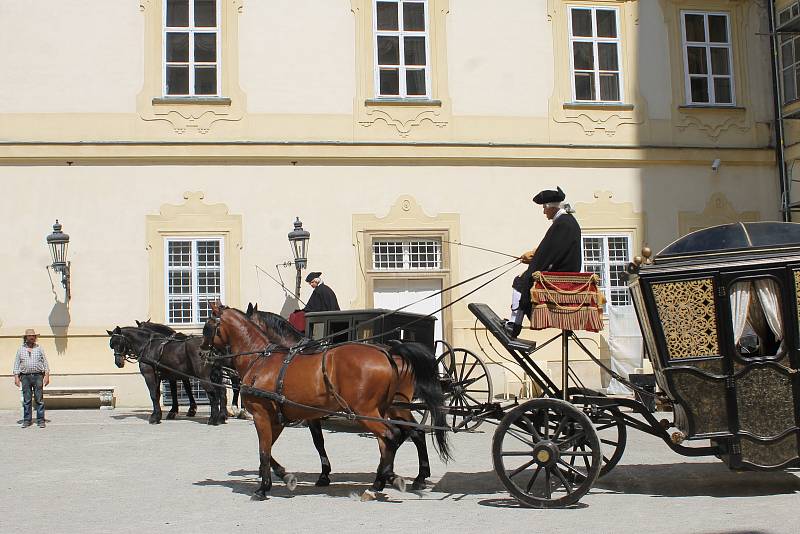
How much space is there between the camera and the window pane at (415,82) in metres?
17.9

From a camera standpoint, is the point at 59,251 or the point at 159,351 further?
the point at 59,251

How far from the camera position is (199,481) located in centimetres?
946

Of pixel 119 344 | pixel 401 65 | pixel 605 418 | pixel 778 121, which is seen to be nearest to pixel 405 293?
pixel 401 65

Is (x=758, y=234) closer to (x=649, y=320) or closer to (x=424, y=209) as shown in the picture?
(x=649, y=320)

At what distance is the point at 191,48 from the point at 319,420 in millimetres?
10289

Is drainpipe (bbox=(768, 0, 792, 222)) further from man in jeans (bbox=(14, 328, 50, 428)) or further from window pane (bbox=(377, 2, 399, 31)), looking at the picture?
man in jeans (bbox=(14, 328, 50, 428))

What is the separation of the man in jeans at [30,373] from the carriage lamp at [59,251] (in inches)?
62.5

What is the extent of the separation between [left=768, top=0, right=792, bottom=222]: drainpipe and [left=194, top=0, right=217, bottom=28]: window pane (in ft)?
33.8

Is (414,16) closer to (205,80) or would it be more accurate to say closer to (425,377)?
(205,80)

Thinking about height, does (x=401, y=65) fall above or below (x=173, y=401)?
above

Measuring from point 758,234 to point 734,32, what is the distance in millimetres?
12290

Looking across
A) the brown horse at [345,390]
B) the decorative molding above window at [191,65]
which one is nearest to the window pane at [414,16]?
the decorative molding above window at [191,65]

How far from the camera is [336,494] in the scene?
8672 millimetres

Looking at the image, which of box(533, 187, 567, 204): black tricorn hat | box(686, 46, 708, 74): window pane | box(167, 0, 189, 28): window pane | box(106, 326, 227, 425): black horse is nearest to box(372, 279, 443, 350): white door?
box(106, 326, 227, 425): black horse
